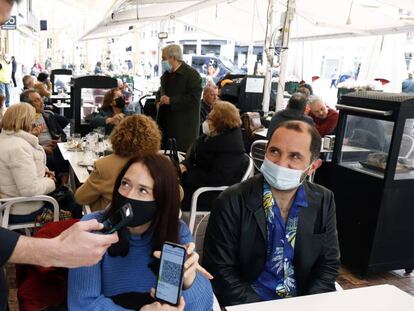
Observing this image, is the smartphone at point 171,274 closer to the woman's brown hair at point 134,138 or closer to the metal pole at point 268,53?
the woman's brown hair at point 134,138

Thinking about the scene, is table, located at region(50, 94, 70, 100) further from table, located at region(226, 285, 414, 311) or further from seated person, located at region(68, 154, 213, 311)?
table, located at region(226, 285, 414, 311)

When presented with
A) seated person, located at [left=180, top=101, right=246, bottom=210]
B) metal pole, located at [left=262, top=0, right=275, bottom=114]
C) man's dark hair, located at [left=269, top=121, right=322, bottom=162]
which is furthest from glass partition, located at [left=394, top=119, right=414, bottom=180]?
metal pole, located at [left=262, top=0, right=275, bottom=114]

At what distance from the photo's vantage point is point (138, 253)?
5.12 ft

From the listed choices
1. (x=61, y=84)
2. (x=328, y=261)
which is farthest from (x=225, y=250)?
(x=61, y=84)

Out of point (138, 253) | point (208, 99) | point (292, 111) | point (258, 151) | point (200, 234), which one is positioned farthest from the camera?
point (208, 99)

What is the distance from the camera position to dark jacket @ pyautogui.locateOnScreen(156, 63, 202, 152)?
4727 millimetres

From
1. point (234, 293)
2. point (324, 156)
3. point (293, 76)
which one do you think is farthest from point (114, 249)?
point (293, 76)

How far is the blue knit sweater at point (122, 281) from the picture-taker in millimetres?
1463

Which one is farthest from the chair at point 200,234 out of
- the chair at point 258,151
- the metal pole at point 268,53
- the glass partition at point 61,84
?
the glass partition at point 61,84

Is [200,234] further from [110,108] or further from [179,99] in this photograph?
[110,108]

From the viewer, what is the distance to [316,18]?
806 centimetres

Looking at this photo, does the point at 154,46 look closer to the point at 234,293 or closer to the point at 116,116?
the point at 116,116

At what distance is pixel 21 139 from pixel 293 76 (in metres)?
9.08

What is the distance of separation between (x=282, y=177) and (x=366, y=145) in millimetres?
1814
